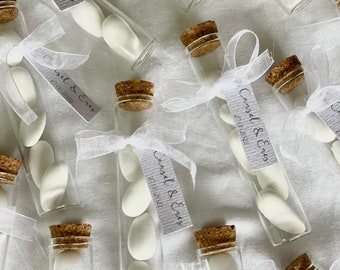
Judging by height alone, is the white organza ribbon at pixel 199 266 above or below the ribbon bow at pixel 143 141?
below

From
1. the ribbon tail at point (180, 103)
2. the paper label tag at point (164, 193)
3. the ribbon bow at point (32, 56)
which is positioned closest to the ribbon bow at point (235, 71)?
the ribbon tail at point (180, 103)

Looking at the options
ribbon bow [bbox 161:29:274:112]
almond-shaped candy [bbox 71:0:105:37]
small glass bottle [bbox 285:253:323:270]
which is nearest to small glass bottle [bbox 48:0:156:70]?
almond-shaped candy [bbox 71:0:105:37]

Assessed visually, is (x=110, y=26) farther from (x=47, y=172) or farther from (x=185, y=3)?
(x=47, y=172)

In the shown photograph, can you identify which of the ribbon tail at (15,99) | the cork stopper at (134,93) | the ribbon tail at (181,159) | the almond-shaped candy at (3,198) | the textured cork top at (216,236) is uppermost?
the ribbon tail at (15,99)

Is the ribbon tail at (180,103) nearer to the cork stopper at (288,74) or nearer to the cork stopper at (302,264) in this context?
the cork stopper at (288,74)

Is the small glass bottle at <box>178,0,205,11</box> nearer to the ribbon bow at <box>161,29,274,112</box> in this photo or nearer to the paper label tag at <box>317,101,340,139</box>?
the ribbon bow at <box>161,29,274,112</box>
